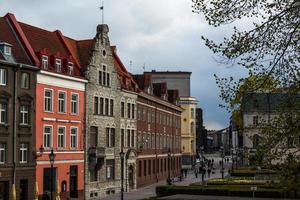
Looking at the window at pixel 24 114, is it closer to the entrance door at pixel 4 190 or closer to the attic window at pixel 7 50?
the attic window at pixel 7 50

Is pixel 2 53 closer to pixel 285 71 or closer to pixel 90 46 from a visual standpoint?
pixel 90 46

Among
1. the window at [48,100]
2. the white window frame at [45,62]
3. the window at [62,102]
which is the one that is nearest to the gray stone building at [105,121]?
the window at [62,102]

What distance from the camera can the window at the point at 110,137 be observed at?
60594 mm

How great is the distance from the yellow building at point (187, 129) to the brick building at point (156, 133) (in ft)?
63.2

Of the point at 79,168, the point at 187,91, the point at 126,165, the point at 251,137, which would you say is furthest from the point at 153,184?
the point at 251,137

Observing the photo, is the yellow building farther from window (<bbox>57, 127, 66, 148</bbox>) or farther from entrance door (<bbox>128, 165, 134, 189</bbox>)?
window (<bbox>57, 127, 66, 148</bbox>)

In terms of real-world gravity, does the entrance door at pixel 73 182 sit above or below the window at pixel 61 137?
below

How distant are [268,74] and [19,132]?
32245 millimetres

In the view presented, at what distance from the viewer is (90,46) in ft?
194

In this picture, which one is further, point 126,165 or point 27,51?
point 126,165

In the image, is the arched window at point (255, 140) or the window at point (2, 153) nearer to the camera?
the arched window at point (255, 140)

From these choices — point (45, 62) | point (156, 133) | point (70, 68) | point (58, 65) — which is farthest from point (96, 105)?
point (156, 133)

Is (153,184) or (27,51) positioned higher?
(27,51)

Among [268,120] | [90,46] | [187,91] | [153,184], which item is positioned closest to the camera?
[268,120]
